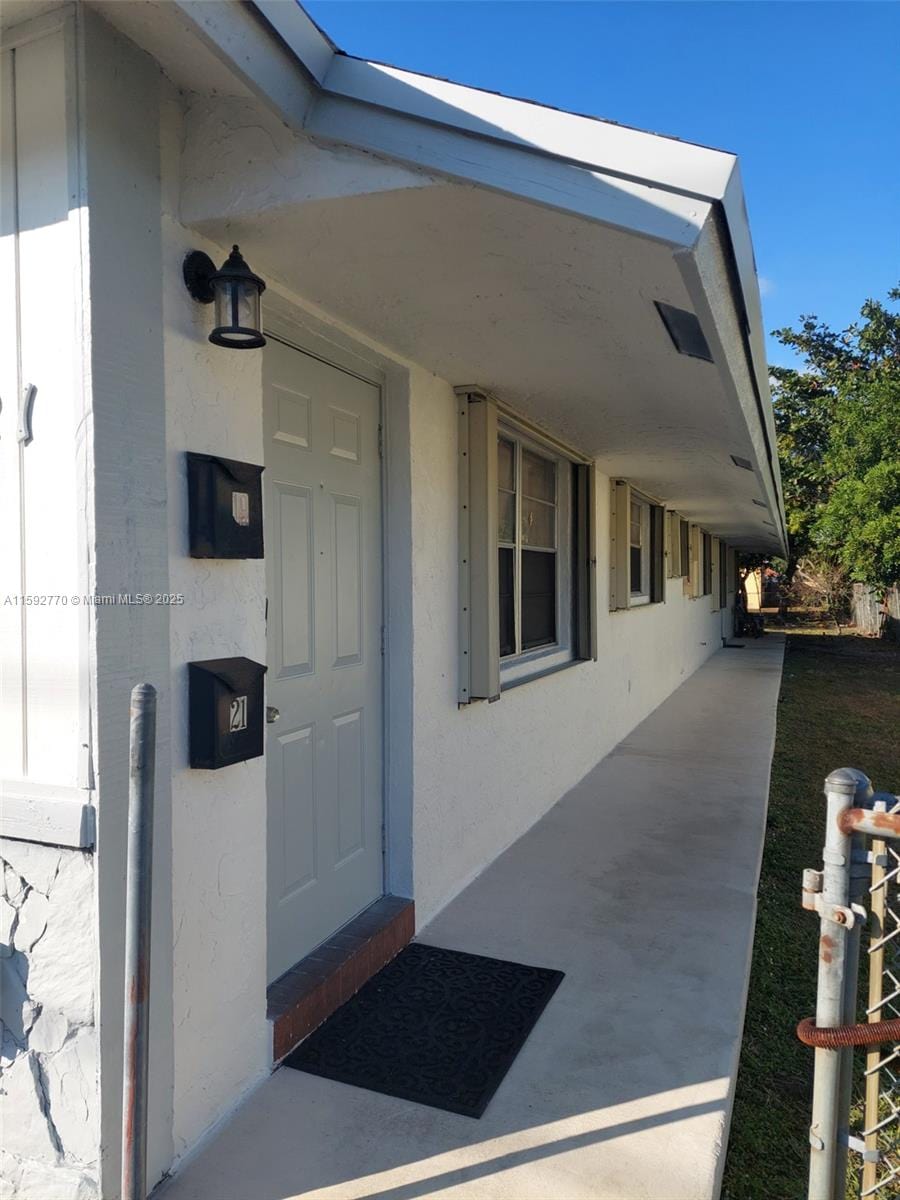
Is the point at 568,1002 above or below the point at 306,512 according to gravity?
below

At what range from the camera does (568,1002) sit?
3191 mm

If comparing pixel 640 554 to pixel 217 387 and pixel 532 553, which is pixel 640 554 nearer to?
pixel 532 553

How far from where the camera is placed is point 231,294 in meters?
2.28

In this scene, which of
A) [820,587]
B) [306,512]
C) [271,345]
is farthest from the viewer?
[820,587]

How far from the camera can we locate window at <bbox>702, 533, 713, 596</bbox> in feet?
53.7

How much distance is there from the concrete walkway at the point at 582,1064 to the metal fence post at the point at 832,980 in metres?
0.68

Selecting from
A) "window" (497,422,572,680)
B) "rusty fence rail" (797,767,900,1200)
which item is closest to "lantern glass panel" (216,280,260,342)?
"rusty fence rail" (797,767,900,1200)

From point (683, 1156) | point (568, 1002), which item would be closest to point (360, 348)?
point (568, 1002)

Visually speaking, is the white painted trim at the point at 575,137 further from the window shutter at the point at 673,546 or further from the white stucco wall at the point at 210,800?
the window shutter at the point at 673,546

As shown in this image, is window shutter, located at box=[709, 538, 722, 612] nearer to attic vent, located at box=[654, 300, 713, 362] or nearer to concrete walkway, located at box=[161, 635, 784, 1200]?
concrete walkway, located at box=[161, 635, 784, 1200]

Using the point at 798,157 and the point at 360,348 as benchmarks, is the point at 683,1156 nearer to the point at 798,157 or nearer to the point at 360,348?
the point at 360,348

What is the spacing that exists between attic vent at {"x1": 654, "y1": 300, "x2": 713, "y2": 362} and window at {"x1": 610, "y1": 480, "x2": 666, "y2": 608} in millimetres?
4489

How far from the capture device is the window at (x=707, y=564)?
16.4 metres

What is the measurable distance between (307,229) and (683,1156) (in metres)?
2.82
